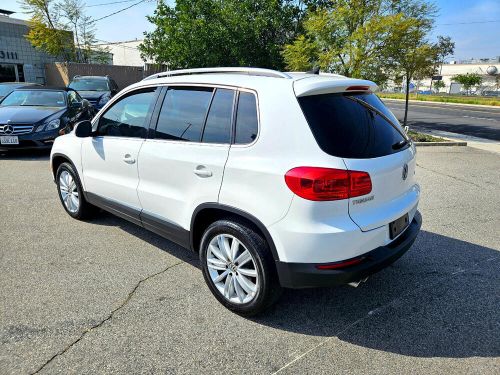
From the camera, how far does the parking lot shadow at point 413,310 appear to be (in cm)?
268

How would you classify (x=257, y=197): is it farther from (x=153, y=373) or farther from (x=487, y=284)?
(x=487, y=284)

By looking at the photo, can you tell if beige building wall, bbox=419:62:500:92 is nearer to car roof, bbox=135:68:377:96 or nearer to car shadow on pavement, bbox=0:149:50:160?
car shadow on pavement, bbox=0:149:50:160

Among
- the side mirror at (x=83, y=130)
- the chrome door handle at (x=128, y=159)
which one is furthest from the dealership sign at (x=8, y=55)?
the chrome door handle at (x=128, y=159)

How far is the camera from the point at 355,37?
10.8 metres

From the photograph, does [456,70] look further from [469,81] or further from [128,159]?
[128,159]

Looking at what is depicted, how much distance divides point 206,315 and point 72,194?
9.26ft

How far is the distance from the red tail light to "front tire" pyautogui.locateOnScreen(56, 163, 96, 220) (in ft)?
10.2

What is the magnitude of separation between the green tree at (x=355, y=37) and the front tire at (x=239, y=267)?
9.53 metres

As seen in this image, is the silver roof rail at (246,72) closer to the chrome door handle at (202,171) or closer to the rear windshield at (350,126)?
the rear windshield at (350,126)

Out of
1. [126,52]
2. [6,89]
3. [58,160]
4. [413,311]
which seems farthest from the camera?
[126,52]

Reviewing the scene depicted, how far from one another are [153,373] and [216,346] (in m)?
0.45

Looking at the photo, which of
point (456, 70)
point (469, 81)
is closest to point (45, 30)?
point (469, 81)

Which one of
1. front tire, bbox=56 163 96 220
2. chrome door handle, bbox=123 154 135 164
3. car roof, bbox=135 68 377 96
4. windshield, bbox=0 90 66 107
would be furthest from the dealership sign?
car roof, bbox=135 68 377 96

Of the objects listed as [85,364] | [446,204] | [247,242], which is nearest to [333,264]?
[247,242]
